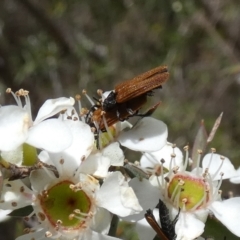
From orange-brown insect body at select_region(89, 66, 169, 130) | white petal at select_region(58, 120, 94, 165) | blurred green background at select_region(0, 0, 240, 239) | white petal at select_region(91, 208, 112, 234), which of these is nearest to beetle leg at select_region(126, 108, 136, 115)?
orange-brown insect body at select_region(89, 66, 169, 130)

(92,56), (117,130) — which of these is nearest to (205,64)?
(92,56)

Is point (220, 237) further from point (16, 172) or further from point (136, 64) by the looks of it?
point (136, 64)

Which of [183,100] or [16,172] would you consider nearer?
[16,172]

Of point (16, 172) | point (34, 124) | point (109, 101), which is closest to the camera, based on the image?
point (16, 172)

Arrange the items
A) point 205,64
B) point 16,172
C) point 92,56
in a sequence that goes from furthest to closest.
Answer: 1. point 205,64
2. point 92,56
3. point 16,172

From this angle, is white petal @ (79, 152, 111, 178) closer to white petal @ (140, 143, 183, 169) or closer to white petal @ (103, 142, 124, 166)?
white petal @ (103, 142, 124, 166)

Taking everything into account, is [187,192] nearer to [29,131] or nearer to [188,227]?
[188,227]
